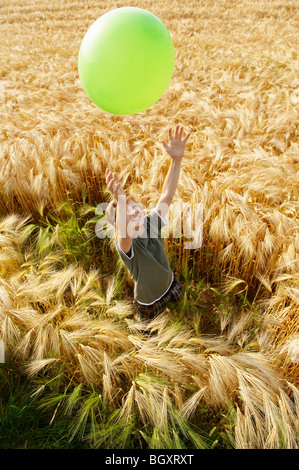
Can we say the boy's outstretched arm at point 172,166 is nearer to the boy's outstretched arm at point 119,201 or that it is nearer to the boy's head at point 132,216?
the boy's head at point 132,216

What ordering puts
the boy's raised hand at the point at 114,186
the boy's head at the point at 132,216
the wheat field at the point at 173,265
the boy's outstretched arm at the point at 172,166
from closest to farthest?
the wheat field at the point at 173,265
the boy's raised hand at the point at 114,186
the boy's head at the point at 132,216
the boy's outstretched arm at the point at 172,166

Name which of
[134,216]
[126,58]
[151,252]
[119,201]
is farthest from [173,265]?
[126,58]

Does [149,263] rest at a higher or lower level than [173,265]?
higher

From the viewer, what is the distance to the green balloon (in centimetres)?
140

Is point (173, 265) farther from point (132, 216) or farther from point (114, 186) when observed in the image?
point (114, 186)

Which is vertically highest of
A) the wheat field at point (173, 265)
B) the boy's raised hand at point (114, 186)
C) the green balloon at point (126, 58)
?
the green balloon at point (126, 58)

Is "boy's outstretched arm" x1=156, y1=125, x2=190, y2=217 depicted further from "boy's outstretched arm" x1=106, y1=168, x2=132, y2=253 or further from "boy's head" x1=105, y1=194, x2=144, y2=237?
"boy's outstretched arm" x1=106, y1=168, x2=132, y2=253

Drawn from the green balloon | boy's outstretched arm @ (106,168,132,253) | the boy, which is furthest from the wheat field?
the green balloon

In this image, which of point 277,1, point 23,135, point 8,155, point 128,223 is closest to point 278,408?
point 128,223

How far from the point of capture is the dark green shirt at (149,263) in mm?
1807

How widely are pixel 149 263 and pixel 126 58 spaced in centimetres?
111

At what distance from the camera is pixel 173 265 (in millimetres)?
2283

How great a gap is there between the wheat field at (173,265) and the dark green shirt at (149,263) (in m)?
0.16

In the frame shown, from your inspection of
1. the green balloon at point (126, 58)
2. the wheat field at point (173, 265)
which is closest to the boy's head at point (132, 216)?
the wheat field at point (173, 265)
